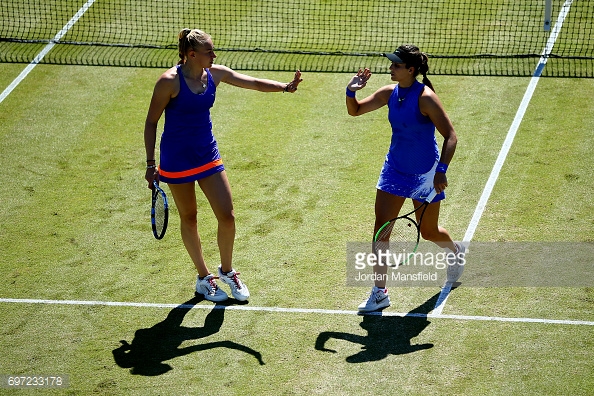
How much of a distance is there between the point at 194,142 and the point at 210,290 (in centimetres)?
147

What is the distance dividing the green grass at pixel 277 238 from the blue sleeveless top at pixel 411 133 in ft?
4.47

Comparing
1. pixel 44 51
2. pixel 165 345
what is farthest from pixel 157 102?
pixel 44 51

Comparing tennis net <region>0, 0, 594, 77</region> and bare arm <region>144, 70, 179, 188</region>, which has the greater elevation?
bare arm <region>144, 70, 179, 188</region>

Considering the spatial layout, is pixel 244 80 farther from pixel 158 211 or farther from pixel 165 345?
pixel 165 345

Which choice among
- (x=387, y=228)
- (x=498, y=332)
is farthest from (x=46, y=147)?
(x=498, y=332)

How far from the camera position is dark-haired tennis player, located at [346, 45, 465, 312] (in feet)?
25.2

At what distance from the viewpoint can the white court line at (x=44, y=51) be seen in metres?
13.7

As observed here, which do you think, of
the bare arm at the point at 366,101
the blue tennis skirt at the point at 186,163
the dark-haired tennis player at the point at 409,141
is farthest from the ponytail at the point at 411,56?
the blue tennis skirt at the point at 186,163

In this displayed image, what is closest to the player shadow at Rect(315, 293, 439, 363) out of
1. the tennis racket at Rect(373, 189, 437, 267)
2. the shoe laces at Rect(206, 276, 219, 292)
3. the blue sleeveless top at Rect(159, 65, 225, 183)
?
the tennis racket at Rect(373, 189, 437, 267)

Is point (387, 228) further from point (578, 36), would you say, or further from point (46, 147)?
point (578, 36)

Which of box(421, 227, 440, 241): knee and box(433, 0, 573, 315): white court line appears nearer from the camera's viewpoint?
box(421, 227, 440, 241): knee

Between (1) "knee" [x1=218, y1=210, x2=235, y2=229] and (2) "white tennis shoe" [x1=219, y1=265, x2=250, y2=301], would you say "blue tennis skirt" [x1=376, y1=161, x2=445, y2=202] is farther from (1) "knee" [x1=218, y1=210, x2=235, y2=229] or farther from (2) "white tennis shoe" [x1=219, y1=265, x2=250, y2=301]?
(2) "white tennis shoe" [x1=219, y1=265, x2=250, y2=301]

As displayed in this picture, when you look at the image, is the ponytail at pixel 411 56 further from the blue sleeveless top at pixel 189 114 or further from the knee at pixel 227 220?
the knee at pixel 227 220

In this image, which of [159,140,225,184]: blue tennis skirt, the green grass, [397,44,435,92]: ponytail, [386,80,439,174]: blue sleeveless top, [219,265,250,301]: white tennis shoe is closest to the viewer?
the green grass
